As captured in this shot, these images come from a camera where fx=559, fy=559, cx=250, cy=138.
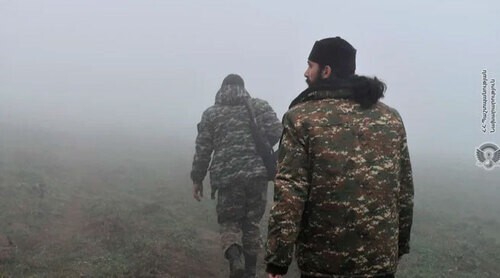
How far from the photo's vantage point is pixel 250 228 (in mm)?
7266

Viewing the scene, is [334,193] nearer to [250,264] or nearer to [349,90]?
[349,90]

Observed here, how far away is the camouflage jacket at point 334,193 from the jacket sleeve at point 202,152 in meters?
3.82

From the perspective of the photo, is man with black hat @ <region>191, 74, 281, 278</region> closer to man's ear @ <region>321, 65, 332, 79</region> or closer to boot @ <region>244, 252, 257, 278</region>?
boot @ <region>244, 252, 257, 278</region>

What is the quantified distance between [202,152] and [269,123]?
96 cm

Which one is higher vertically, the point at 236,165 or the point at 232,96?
the point at 232,96

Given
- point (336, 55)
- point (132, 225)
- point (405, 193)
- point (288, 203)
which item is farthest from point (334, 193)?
point (132, 225)

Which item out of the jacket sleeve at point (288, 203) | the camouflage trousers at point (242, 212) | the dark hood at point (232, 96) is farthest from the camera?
the dark hood at point (232, 96)

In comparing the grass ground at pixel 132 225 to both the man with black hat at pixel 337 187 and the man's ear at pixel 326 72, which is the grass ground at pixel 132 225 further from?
the man's ear at pixel 326 72

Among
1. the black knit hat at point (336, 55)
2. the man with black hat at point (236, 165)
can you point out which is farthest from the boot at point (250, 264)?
the black knit hat at point (336, 55)

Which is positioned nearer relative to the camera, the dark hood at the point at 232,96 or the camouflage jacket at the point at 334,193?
the camouflage jacket at the point at 334,193

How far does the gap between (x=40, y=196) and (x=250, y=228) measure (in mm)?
7625

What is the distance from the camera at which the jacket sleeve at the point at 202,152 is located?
7.34 m

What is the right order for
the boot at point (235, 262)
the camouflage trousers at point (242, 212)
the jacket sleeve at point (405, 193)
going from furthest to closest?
1. the camouflage trousers at point (242, 212)
2. the boot at point (235, 262)
3. the jacket sleeve at point (405, 193)

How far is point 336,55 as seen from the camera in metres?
3.71
